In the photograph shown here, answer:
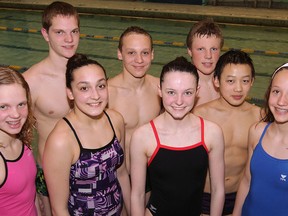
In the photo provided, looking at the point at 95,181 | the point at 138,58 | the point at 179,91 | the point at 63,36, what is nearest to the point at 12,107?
the point at 95,181

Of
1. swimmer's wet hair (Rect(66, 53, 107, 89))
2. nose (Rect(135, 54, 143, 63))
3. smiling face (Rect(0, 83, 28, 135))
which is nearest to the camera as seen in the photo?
smiling face (Rect(0, 83, 28, 135))

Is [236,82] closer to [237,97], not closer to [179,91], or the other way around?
[237,97]

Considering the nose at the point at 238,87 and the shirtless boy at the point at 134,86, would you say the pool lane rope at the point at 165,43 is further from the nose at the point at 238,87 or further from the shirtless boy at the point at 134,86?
the nose at the point at 238,87

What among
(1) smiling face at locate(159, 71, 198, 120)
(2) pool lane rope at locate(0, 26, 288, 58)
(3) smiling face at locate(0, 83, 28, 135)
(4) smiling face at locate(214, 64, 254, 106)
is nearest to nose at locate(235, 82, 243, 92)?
(4) smiling face at locate(214, 64, 254, 106)

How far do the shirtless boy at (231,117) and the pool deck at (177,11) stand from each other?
8.81 meters

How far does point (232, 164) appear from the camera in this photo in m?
3.05

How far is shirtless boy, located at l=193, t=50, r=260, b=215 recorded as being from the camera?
295 centimetres

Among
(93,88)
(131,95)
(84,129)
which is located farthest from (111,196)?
(131,95)

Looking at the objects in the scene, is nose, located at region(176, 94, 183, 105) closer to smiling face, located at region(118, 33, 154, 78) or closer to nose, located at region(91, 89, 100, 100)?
nose, located at region(91, 89, 100, 100)

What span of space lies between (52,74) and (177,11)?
384 inches

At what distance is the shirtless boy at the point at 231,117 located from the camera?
2.95m

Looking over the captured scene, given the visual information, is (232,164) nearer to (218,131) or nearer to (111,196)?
(218,131)

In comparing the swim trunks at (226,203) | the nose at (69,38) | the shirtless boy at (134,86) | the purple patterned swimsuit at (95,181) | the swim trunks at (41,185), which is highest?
the nose at (69,38)

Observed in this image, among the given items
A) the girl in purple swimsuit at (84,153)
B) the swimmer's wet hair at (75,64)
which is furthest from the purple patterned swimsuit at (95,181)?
the swimmer's wet hair at (75,64)
